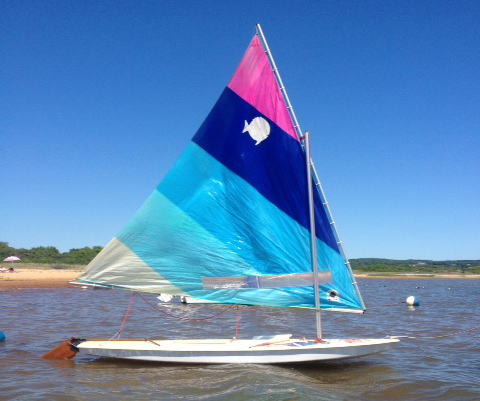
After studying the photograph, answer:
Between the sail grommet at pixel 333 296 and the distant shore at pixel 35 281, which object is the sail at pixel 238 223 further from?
the distant shore at pixel 35 281

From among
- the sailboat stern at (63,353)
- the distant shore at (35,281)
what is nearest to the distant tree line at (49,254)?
the distant shore at (35,281)

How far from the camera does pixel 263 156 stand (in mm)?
10633

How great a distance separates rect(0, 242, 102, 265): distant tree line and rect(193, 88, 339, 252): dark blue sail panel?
201 feet

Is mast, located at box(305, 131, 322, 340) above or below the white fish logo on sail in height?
below

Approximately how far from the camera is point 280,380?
378 inches

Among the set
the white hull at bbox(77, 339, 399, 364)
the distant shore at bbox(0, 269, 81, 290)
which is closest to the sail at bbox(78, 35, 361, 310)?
the white hull at bbox(77, 339, 399, 364)

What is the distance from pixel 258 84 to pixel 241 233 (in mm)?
3539

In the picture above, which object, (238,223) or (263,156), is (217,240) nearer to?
(238,223)

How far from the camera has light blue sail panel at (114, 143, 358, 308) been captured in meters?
10.3

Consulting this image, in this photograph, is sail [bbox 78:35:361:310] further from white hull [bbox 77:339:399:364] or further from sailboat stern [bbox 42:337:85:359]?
sailboat stern [bbox 42:337:85:359]

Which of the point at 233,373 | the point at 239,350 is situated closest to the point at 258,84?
the point at 239,350

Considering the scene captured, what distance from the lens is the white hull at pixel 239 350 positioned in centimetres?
981

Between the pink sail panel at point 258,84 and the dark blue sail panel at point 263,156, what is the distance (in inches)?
6.1

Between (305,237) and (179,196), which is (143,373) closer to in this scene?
(179,196)
